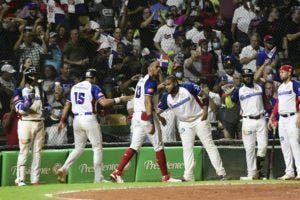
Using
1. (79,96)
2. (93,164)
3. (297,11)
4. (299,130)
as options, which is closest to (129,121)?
(93,164)

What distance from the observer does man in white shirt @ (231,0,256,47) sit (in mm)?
23062

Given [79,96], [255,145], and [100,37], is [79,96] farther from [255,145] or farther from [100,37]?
[100,37]

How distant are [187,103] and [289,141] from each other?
204cm

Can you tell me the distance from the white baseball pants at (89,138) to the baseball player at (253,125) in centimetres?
281

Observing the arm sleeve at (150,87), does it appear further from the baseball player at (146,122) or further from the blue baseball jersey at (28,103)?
the blue baseball jersey at (28,103)

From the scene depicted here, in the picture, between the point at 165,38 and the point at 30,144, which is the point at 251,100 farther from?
the point at 165,38

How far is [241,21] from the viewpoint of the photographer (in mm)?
23156

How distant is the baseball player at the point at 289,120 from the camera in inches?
635

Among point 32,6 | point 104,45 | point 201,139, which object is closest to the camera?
point 201,139

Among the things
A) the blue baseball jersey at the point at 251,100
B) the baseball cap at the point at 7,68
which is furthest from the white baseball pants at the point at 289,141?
the baseball cap at the point at 7,68

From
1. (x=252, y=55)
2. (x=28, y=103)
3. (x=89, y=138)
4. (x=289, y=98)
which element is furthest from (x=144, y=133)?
(x=252, y=55)

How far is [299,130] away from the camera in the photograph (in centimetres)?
1619

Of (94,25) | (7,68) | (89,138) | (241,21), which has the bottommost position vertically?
(89,138)

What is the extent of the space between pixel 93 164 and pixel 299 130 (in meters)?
4.37
